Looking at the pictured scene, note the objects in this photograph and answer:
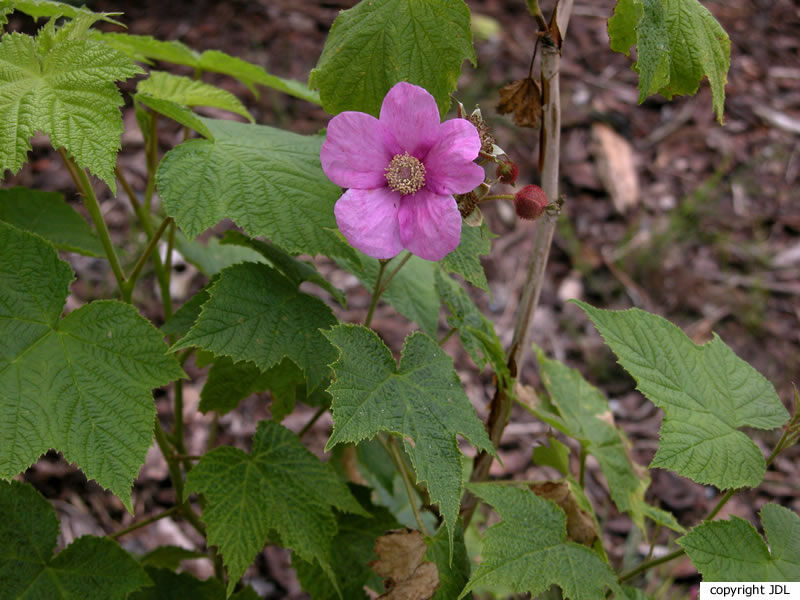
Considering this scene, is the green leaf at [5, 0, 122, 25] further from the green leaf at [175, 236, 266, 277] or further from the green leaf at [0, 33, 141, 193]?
the green leaf at [175, 236, 266, 277]

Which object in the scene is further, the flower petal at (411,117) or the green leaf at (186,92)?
the green leaf at (186,92)

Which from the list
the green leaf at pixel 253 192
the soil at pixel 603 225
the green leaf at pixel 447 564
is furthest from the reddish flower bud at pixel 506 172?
the soil at pixel 603 225

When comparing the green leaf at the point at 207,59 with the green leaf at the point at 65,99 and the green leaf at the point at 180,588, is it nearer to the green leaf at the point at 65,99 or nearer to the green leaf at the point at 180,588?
the green leaf at the point at 65,99

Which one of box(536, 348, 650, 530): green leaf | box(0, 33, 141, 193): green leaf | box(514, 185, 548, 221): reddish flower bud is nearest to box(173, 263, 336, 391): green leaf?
box(0, 33, 141, 193): green leaf

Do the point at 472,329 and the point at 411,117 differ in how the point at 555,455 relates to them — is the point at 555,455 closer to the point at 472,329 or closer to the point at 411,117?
the point at 472,329

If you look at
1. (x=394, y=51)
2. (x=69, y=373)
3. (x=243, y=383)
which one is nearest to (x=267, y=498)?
(x=243, y=383)

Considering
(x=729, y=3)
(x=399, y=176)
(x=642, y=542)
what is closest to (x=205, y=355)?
(x=399, y=176)
